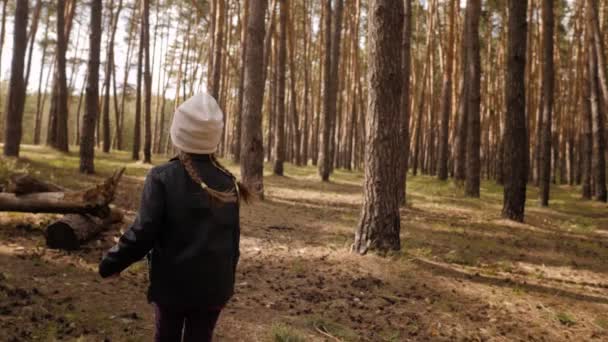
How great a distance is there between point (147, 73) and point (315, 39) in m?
17.8

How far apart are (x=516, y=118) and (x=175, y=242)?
9.68 metres

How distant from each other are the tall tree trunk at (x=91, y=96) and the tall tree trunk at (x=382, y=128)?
321 inches

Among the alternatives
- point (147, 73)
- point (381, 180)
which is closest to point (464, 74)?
point (147, 73)

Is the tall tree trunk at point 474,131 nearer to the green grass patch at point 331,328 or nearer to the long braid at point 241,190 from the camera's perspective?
the green grass patch at point 331,328

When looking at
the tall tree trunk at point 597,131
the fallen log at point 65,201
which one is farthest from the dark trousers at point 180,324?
the tall tree trunk at point 597,131

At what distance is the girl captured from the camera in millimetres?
2193

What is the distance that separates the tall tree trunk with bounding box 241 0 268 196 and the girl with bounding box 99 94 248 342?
8.09 metres

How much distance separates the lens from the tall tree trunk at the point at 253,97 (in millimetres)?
10406

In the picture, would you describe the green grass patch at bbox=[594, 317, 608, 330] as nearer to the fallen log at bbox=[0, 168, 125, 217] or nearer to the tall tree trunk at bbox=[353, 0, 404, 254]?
the tall tree trunk at bbox=[353, 0, 404, 254]

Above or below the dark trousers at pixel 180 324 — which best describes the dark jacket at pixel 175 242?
above

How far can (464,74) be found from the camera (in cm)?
1742

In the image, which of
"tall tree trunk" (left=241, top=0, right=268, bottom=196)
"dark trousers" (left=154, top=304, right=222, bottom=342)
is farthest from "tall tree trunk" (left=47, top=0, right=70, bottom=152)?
"dark trousers" (left=154, top=304, right=222, bottom=342)

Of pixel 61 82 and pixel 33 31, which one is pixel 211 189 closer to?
pixel 61 82

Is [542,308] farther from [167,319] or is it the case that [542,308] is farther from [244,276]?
[167,319]
